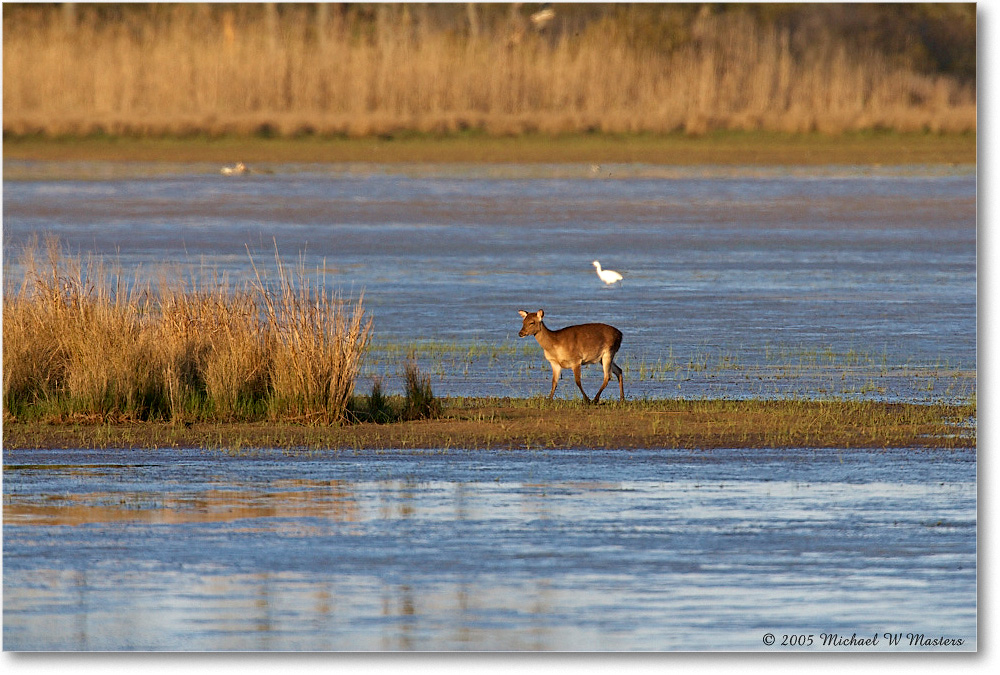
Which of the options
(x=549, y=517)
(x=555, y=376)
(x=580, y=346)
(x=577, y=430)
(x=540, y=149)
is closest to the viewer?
(x=549, y=517)

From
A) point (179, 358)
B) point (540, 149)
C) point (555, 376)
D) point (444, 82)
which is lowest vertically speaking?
point (555, 376)

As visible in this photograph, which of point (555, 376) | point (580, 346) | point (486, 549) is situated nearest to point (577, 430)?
point (580, 346)

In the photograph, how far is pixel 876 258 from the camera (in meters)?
26.4

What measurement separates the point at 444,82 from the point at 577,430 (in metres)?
26.6

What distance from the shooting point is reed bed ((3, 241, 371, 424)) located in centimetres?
1380

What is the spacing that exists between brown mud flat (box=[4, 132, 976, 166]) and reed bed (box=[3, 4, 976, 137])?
264 mm

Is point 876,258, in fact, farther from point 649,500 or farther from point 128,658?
point 128,658

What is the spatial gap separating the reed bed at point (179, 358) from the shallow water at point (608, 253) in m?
1.75

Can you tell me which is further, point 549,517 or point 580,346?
point 580,346

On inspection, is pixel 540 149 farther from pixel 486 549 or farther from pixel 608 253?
pixel 486 549

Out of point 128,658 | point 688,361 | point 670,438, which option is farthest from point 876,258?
point 128,658

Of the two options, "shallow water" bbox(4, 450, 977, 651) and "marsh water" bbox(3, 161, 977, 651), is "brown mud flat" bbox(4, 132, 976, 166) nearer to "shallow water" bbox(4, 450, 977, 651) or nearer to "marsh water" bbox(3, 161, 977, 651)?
"marsh water" bbox(3, 161, 977, 651)

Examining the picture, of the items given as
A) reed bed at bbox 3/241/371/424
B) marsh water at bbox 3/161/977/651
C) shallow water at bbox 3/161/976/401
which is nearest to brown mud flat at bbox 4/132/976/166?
shallow water at bbox 3/161/976/401

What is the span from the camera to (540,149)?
130 ft
